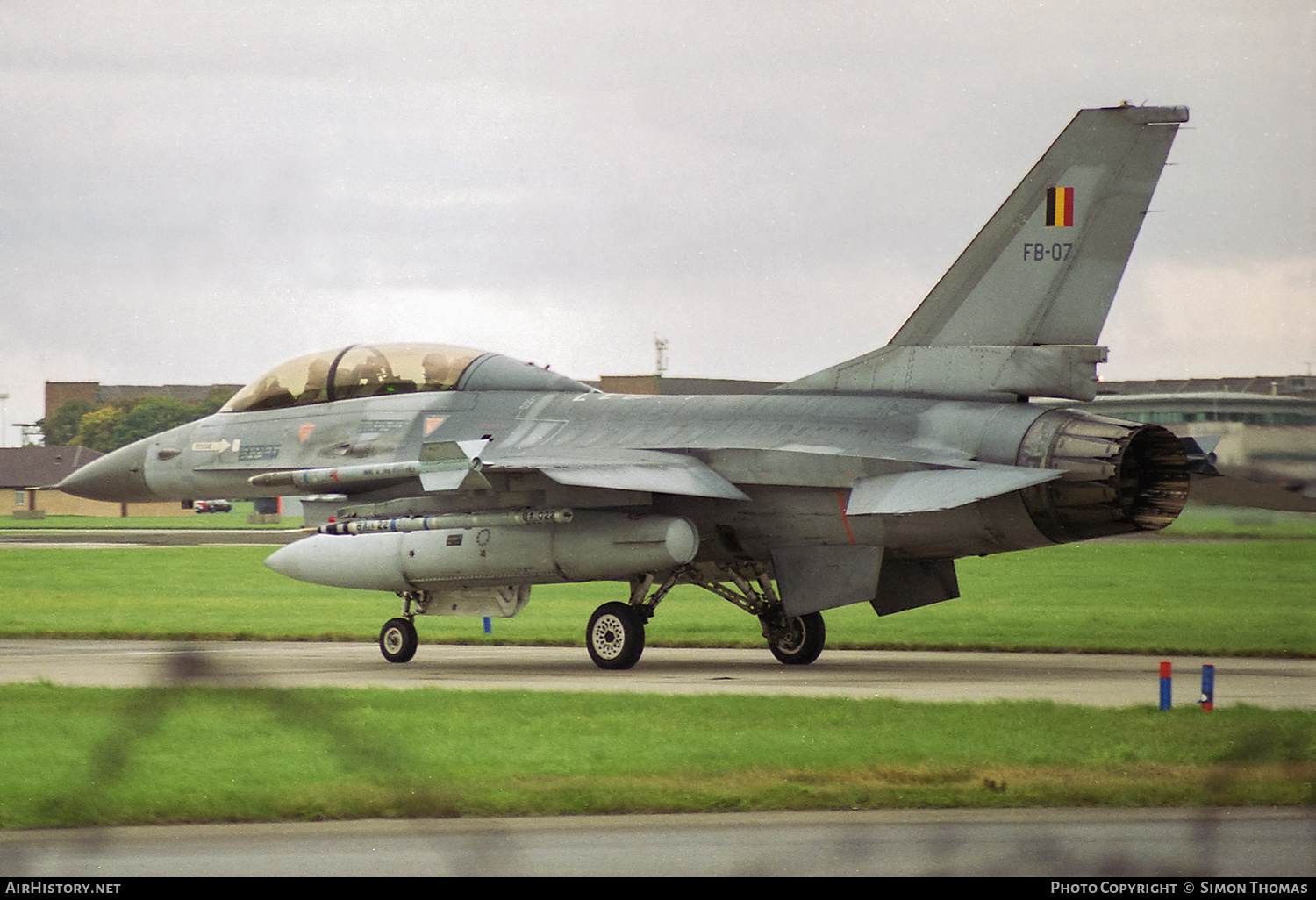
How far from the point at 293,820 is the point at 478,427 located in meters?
11.5

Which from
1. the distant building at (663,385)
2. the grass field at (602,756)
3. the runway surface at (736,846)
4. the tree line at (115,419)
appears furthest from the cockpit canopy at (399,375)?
the tree line at (115,419)

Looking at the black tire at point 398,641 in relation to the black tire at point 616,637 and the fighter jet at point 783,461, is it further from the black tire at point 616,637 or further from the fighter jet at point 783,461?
the black tire at point 616,637

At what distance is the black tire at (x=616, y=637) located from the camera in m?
18.8

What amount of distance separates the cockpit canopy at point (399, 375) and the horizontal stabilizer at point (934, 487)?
18.5ft

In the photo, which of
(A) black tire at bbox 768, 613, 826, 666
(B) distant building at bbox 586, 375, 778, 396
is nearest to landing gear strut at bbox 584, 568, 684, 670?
(A) black tire at bbox 768, 613, 826, 666

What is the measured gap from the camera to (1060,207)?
1758cm

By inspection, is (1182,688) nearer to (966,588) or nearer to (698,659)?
(698,659)

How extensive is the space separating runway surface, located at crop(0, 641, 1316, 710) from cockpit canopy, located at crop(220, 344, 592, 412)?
3.63 metres

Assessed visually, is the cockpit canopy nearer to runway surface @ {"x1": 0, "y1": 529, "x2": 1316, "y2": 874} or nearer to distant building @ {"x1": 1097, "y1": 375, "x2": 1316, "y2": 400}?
distant building @ {"x1": 1097, "y1": 375, "x2": 1316, "y2": 400}

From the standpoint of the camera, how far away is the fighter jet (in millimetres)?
16859

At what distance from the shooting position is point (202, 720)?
1302 centimetres

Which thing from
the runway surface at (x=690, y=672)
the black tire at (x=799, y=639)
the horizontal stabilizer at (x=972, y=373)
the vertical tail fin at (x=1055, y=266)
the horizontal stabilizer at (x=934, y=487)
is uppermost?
the vertical tail fin at (x=1055, y=266)

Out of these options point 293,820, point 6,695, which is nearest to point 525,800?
point 293,820

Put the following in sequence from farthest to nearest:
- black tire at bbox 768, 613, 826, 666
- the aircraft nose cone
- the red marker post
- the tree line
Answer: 1. the tree line
2. the aircraft nose cone
3. black tire at bbox 768, 613, 826, 666
4. the red marker post
